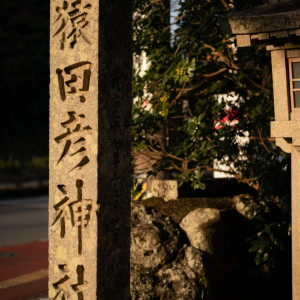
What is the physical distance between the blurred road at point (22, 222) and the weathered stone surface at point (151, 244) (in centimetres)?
666

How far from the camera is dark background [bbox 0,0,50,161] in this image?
35.9 meters

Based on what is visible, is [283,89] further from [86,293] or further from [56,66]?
[86,293]

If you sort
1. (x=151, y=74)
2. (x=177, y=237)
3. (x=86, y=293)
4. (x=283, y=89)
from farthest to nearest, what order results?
(x=151, y=74), (x=177, y=237), (x=283, y=89), (x=86, y=293)

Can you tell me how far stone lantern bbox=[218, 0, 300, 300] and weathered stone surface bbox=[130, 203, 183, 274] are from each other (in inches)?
56.8

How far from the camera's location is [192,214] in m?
6.20

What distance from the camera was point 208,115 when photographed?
7023 mm

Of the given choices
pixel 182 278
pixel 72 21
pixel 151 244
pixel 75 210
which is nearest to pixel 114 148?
pixel 75 210

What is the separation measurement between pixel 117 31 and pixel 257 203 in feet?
11.5

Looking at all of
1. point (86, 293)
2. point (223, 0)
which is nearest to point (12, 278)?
point (86, 293)

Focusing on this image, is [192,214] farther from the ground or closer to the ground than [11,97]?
closer to the ground

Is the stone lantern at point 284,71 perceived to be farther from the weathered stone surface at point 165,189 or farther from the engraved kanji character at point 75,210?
the engraved kanji character at point 75,210

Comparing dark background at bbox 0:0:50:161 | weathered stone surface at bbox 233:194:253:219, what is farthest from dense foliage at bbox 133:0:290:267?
dark background at bbox 0:0:50:161

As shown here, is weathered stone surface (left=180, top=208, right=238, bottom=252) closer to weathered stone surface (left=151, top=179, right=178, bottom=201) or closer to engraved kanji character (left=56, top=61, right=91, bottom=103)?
weathered stone surface (left=151, top=179, right=178, bottom=201)

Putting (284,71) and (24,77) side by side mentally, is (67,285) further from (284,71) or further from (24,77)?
(24,77)
